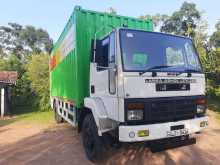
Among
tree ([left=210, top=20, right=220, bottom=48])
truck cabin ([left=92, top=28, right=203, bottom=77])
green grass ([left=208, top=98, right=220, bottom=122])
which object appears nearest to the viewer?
truck cabin ([left=92, top=28, right=203, bottom=77])

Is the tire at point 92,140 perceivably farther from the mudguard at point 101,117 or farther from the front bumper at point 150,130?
the front bumper at point 150,130

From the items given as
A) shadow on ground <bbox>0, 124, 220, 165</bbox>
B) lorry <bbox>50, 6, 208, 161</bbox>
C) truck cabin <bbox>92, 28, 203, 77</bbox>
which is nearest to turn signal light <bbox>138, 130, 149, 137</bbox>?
lorry <bbox>50, 6, 208, 161</bbox>

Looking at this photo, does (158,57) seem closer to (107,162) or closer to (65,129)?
(107,162)

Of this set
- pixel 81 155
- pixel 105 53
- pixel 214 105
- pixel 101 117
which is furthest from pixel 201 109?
pixel 214 105

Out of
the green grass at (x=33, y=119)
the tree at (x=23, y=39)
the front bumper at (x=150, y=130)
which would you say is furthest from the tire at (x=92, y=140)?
the tree at (x=23, y=39)

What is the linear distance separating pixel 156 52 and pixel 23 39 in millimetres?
60563

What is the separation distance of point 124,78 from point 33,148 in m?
4.38

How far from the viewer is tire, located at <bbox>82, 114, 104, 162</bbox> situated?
19.5 feet

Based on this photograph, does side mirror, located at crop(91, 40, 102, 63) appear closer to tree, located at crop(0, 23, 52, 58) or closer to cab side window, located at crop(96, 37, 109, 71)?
cab side window, located at crop(96, 37, 109, 71)

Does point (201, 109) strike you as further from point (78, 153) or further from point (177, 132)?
point (78, 153)

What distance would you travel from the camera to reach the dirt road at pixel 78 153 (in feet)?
21.4

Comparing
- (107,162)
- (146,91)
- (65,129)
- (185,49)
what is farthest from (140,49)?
(65,129)

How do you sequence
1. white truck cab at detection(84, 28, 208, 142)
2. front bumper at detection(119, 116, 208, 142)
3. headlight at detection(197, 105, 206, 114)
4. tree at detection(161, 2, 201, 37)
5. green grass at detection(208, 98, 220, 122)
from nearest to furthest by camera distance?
front bumper at detection(119, 116, 208, 142) < white truck cab at detection(84, 28, 208, 142) < headlight at detection(197, 105, 206, 114) < green grass at detection(208, 98, 220, 122) < tree at detection(161, 2, 201, 37)

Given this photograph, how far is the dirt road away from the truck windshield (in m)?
2.21
